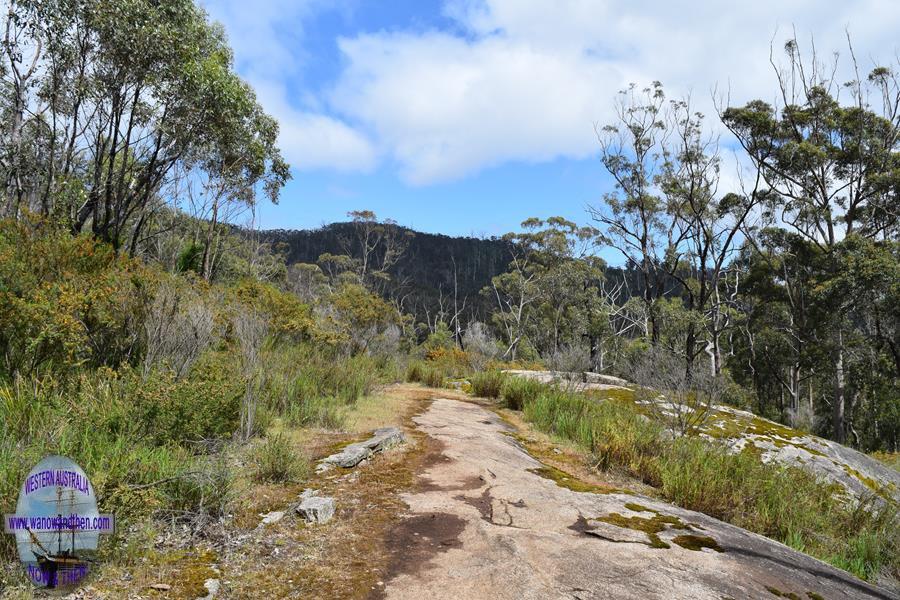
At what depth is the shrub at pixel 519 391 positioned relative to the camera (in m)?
10.5

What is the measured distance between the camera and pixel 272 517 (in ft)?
11.4

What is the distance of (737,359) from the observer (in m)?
31.4

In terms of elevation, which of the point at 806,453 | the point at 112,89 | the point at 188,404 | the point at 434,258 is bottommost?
the point at 806,453

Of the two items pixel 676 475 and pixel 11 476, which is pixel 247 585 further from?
pixel 676 475

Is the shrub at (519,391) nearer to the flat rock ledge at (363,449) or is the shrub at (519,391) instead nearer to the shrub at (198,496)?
the flat rock ledge at (363,449)

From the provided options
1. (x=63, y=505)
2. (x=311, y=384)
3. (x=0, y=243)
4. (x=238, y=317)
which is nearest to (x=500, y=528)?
(x=63, y=505)

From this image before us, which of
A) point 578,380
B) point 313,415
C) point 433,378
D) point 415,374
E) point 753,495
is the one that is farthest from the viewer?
point 415,374

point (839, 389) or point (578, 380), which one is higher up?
point (578, 380)

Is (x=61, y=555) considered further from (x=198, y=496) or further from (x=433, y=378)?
(x=433, y=378)

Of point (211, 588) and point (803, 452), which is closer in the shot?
point (211, 588)

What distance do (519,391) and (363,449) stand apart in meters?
6.04

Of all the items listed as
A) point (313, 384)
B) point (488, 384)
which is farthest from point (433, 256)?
point (313, 384)

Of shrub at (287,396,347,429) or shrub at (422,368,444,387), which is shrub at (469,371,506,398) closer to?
shrub at (422,368,444,387)

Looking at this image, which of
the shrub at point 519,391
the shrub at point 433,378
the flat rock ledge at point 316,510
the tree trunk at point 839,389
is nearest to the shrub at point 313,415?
the flat rock ledge at point 316,510
